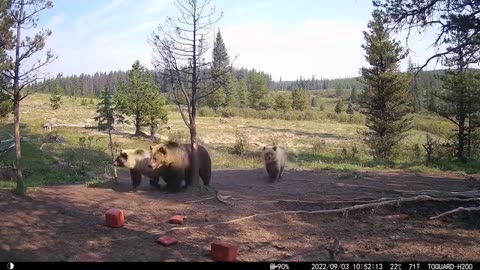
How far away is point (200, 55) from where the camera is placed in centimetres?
1118

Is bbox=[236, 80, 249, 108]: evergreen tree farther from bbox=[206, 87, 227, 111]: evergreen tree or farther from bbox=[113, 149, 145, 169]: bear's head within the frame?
bbox=[113, 149, 145, 169]: bear's head

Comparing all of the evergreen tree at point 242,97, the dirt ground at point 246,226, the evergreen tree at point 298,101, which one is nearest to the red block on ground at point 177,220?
the dirt ground at point 246,226

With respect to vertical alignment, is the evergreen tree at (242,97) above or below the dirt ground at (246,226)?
above

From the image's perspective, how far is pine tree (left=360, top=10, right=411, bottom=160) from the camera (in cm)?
2748

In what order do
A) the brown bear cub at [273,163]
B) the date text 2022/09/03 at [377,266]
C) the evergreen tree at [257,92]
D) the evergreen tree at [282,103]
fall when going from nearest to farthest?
the date text 2022/09/03 at [377,266], the brown bear cub at [273,163], the evergreen tree at [282,103], the evergreen tree at [257,92]

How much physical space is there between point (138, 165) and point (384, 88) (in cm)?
2104

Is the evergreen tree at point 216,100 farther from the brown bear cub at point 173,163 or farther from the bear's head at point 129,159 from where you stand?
the brown bear cub at point 173,163

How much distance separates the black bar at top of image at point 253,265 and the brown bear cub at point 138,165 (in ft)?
18.4

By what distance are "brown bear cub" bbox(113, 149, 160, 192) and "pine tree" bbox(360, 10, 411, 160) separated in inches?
738

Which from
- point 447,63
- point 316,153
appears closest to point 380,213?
point 447,63

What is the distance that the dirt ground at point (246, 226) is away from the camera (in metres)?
6.38

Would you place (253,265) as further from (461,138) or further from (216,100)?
(216,100)

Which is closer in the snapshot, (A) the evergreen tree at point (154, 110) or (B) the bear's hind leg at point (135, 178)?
(B) the bear's hind leg at point (135, 178)

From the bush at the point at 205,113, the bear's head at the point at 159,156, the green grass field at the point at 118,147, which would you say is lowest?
the green grass field at the point at 118,147
